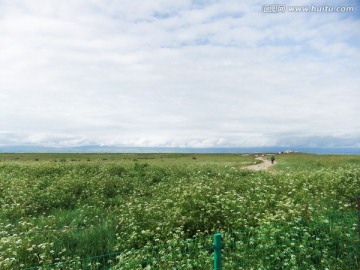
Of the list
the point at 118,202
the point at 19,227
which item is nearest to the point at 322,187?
the point at 118,202

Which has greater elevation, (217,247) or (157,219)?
(217,247)

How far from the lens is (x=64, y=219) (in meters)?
15.1

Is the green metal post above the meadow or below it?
above

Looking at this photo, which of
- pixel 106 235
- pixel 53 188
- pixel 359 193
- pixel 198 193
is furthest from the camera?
pixel 53 188

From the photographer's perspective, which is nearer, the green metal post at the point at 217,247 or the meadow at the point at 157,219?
the green metal post at the point at 217,247

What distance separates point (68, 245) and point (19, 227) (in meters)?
3.81

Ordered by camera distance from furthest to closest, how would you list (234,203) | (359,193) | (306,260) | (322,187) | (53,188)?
(53,188) → (322,187) → (359,193) → (234,203) → (306,260)

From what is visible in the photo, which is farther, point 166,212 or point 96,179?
point 96,179

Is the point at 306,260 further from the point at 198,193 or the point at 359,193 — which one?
the point at 359,193

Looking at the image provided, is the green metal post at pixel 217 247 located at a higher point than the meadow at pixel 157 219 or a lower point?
higher

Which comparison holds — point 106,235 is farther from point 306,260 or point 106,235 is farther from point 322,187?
point 322,187

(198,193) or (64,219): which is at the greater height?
(198,193)

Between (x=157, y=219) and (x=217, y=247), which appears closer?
(x=217, y=247)

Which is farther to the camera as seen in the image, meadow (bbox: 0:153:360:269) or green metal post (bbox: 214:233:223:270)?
meadow (bbox: 0:153:360:269)
